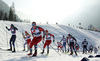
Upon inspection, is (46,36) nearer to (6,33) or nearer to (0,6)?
(6,33)

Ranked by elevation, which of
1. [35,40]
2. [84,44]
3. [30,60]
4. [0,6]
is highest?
[0,6]

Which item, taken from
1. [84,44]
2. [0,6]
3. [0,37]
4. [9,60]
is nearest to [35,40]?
[9,60]

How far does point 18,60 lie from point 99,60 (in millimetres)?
4099

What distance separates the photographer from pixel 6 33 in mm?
21922

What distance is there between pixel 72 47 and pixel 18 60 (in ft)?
22.4

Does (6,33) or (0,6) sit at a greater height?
(0,6)

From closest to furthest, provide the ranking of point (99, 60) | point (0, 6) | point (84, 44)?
point (99, 60), point (84, 44), point (0, 6)

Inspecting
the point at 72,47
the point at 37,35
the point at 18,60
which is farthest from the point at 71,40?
the point at 18,60

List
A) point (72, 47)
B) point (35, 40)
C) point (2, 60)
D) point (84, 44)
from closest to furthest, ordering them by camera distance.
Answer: point (2, 60) < point (35, 40) < point (72, 47) < point (84, 44)

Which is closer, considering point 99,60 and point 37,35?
point 99,60

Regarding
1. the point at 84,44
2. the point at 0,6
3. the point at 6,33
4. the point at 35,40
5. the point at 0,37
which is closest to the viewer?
the point at 35,40

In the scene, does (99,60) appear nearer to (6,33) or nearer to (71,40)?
(71,40)

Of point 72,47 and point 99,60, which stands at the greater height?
point 99,60

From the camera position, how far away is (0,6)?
116312 mm
